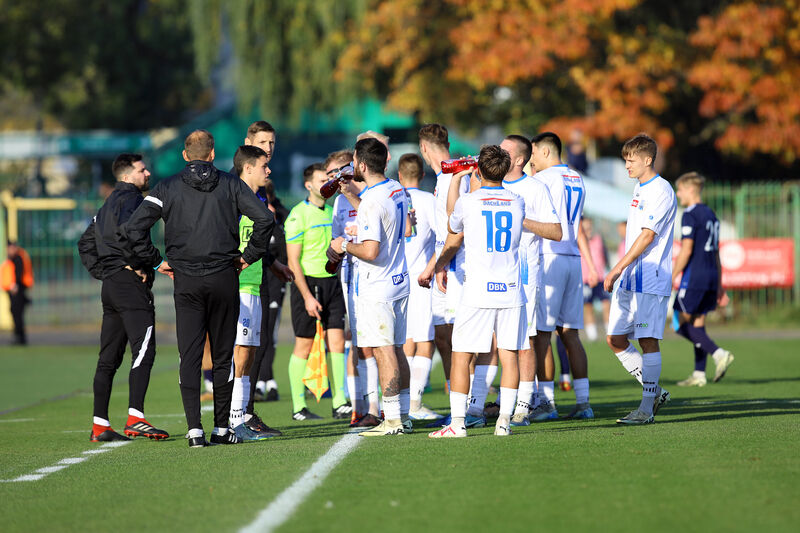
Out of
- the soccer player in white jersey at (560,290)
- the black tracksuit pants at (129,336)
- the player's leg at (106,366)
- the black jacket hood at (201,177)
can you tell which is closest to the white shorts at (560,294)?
the soccer player in white jersey at (560,290)

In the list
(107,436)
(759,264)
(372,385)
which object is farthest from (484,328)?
(759,264)

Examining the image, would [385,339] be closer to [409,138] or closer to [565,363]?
[565,363]

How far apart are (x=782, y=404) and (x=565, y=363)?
9.16ft

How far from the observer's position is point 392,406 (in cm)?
869

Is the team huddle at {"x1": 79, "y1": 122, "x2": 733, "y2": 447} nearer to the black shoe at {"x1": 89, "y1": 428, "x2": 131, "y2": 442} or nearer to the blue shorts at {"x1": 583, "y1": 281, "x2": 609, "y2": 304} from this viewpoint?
the black shoe at {"x1": 89, "y1": 428, "x2": 131, "y2": 442}

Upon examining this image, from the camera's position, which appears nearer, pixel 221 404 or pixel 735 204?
pixel 221 404

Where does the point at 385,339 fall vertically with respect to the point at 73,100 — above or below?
below

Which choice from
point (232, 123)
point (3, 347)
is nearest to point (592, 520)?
point (3, 347)

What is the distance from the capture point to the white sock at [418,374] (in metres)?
9.45

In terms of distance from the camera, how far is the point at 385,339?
8648mm

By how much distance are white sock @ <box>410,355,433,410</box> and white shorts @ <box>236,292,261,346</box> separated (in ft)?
4.50

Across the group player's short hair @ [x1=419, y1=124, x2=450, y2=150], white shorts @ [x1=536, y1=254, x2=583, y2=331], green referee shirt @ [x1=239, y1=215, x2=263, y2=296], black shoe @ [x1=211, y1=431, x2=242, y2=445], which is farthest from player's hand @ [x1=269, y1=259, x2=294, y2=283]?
white shorts @ [x1=536, y1=254, x2=583, y2=331]

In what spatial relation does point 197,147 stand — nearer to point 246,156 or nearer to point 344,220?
point 246,156

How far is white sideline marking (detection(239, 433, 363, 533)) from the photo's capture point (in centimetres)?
576
